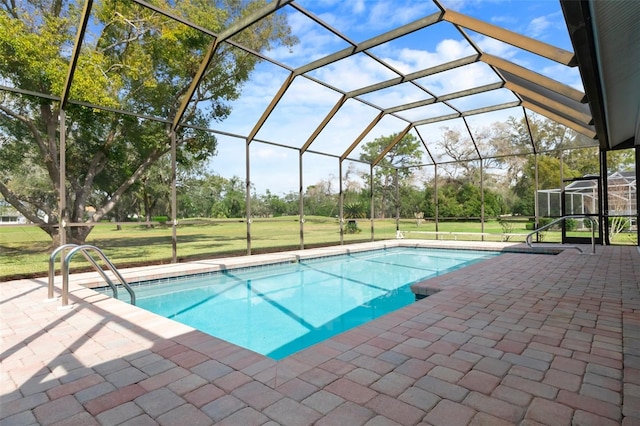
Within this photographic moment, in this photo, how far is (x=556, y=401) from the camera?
168 cm

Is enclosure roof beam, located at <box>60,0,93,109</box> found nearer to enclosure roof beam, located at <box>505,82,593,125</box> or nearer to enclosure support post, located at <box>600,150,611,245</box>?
enclosure roof beam, located at <box>505,82,593,125</box>

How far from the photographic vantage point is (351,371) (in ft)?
6.64

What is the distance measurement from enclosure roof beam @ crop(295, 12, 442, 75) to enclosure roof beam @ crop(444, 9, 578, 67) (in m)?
0.25

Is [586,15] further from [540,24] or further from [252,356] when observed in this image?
[252,356]

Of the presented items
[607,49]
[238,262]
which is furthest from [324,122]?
[607,49]

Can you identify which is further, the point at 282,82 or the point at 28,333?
the point at 282,82

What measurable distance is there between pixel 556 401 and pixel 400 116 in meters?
8.68

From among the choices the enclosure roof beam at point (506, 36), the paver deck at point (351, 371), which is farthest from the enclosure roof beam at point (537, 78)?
the paver deck at point (351, 371)

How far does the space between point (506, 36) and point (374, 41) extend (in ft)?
6.40

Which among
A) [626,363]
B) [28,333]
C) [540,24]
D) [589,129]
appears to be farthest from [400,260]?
[28,333]

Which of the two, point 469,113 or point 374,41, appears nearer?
point 374,41

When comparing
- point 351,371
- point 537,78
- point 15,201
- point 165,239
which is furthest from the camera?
point 165,239

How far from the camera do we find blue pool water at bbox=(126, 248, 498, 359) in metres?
3.90

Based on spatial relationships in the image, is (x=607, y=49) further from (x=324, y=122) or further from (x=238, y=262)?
(x=238, y=262)
